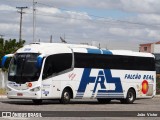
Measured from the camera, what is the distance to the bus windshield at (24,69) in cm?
2989

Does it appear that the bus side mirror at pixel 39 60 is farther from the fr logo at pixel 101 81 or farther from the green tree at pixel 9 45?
the green tree at pixel 9 45

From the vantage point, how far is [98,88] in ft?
110

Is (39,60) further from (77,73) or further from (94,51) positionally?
(94,51)

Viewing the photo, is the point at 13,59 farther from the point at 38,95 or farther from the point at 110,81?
the point at 110,81

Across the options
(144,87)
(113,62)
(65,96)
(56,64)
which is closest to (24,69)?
(56,64)

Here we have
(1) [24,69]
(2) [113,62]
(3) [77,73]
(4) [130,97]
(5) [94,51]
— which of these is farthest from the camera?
(4) [130,97]

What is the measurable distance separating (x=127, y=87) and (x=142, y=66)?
78.2 inches

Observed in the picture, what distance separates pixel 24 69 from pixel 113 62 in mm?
6482

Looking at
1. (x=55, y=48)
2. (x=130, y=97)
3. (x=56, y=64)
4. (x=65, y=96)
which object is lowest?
(x=130, y=97)

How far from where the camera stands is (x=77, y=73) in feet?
105

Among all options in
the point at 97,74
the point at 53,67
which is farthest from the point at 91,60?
the point at 53,67

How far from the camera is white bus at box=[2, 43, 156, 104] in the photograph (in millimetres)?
29984

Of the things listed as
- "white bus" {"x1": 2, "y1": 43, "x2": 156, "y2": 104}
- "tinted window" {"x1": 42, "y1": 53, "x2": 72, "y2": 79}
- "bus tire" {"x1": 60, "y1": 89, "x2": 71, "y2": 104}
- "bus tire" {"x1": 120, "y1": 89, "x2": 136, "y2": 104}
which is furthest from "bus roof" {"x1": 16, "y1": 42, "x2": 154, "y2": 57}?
"bus tire" {"x1": 120, "y1": 89, "x2": 136, "y2": 104}

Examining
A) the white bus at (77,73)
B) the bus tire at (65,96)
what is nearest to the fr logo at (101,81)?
the white bus at (77,73)
